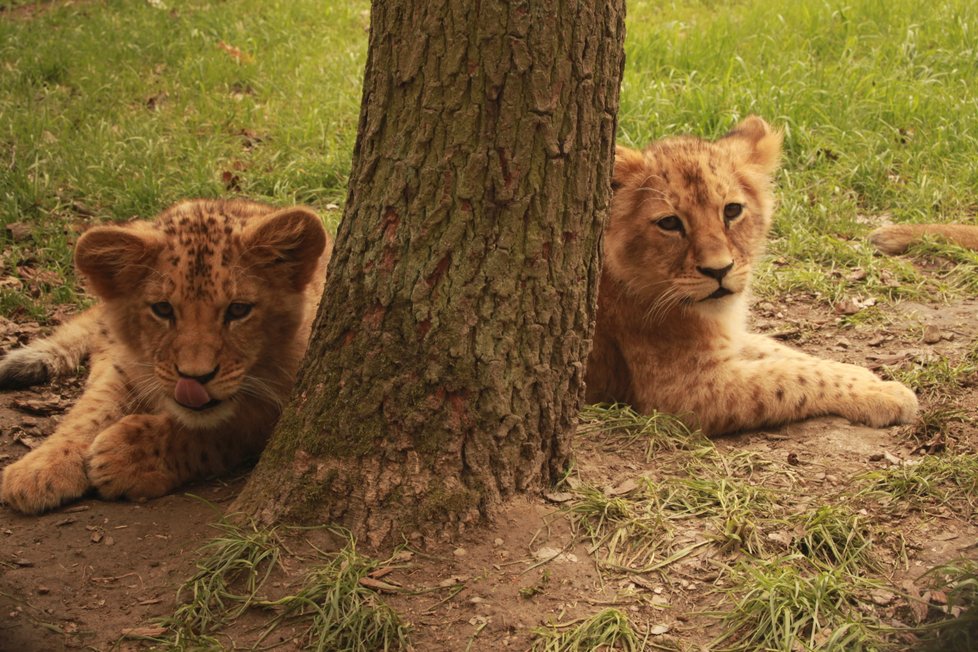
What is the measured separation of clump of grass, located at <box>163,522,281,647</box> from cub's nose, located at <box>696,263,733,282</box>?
8.15 ft

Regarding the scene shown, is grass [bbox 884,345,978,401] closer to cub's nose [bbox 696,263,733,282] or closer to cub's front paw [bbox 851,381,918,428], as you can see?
cub's front paw [bbox 851,381,918,428]

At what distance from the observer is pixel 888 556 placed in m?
3.81

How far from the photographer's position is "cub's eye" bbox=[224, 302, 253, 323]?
14.9 ft

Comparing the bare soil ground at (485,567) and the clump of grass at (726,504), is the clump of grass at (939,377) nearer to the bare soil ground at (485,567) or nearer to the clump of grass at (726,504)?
the bare soil ground at (485,567)

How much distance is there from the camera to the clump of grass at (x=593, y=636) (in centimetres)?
342

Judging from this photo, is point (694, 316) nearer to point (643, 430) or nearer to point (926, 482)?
point (643, 430)

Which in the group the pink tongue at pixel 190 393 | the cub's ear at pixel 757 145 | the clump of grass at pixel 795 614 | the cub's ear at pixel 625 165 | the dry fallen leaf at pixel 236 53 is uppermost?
the dry fallen leaf at pixel 236 53

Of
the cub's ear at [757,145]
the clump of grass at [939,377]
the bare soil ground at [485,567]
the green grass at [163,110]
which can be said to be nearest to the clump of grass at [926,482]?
the bare soil ground at [485,567]

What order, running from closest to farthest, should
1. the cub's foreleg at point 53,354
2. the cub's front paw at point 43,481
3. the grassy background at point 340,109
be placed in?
the cub's front paw at point 43,481
the cub's foreleg at point 53,354
the grassy background at point 340,109

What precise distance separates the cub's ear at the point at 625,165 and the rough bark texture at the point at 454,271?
148 cm

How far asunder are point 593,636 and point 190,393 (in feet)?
6.50

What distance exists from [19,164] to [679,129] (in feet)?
16.2

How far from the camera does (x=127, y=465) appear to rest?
4.46 meters

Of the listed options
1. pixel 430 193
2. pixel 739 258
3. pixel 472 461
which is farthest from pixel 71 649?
pixel 739 258
